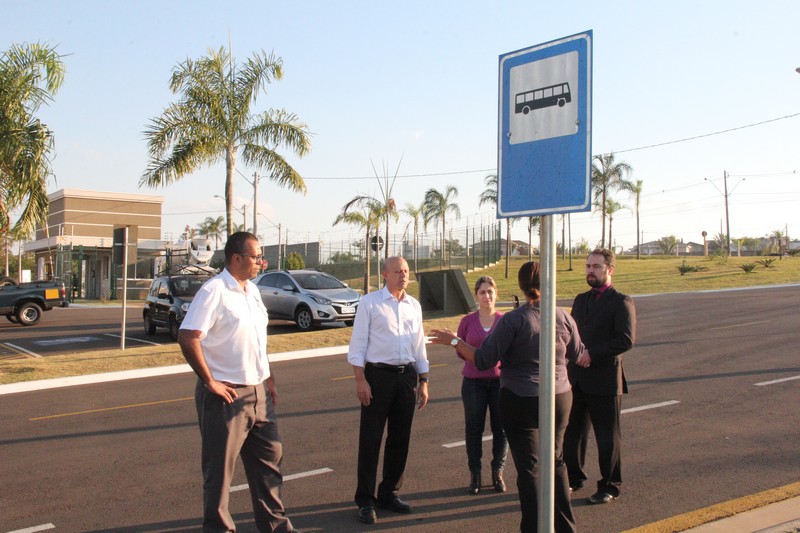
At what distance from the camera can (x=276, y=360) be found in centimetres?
1474

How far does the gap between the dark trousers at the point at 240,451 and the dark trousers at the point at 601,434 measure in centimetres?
254

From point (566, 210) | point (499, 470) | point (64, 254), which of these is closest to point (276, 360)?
point (499, 470)

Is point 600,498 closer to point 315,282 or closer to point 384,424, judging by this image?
point 384,424

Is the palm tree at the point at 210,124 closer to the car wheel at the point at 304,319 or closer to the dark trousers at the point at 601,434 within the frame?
the car wheel at the point at 304,319

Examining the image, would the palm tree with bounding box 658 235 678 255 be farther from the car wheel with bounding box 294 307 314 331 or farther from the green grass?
the car wheel with bounding box 294 307 314 331

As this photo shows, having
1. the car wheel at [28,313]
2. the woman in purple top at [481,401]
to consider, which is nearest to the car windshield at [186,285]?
the car wheel at [28,313]

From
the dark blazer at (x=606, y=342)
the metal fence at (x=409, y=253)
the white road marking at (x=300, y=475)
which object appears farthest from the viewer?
the metal fence at (x=409, y=253)

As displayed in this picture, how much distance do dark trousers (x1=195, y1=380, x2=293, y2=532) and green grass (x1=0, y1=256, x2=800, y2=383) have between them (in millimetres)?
9553

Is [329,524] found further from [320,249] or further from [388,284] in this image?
[320,249]

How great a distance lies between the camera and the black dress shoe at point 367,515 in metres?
5.34

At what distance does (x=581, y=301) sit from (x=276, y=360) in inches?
378

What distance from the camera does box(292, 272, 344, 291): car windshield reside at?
2011cm

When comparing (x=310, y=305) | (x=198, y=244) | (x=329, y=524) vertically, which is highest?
(x=198, y=244)

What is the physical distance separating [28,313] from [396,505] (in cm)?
2169
